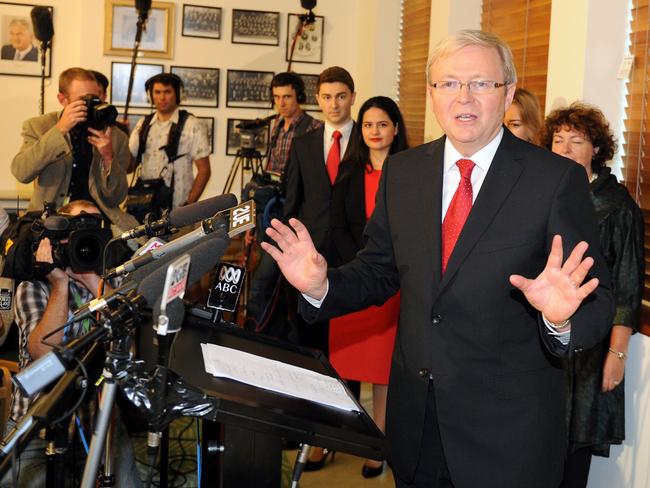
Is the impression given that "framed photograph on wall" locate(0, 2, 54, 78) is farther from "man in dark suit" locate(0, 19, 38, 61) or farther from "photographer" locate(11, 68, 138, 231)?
"photographer" locate(11, 68, 138, 231)

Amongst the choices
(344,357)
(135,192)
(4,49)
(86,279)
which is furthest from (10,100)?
(86,279)

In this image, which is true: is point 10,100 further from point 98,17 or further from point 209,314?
point 209,314

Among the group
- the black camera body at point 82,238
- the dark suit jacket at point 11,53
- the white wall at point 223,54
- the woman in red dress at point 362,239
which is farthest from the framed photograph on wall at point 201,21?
the black camera body at point 82,238

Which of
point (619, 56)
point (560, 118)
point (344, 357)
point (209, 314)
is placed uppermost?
point (619, 56)

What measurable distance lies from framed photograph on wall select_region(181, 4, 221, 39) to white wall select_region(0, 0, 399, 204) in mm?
45

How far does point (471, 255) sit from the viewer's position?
209 cm

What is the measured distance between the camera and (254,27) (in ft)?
25.7

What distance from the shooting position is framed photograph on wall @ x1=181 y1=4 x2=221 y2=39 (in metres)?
7.69

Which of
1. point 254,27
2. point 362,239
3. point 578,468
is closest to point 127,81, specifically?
point 254,27

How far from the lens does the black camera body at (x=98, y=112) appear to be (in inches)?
175

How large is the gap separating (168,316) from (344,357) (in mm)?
3074

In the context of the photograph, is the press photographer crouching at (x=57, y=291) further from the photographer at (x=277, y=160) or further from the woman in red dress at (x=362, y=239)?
the photographer at (x=277, y=160)

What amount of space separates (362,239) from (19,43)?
439cm

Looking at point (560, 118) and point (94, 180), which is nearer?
point (560, 118)
